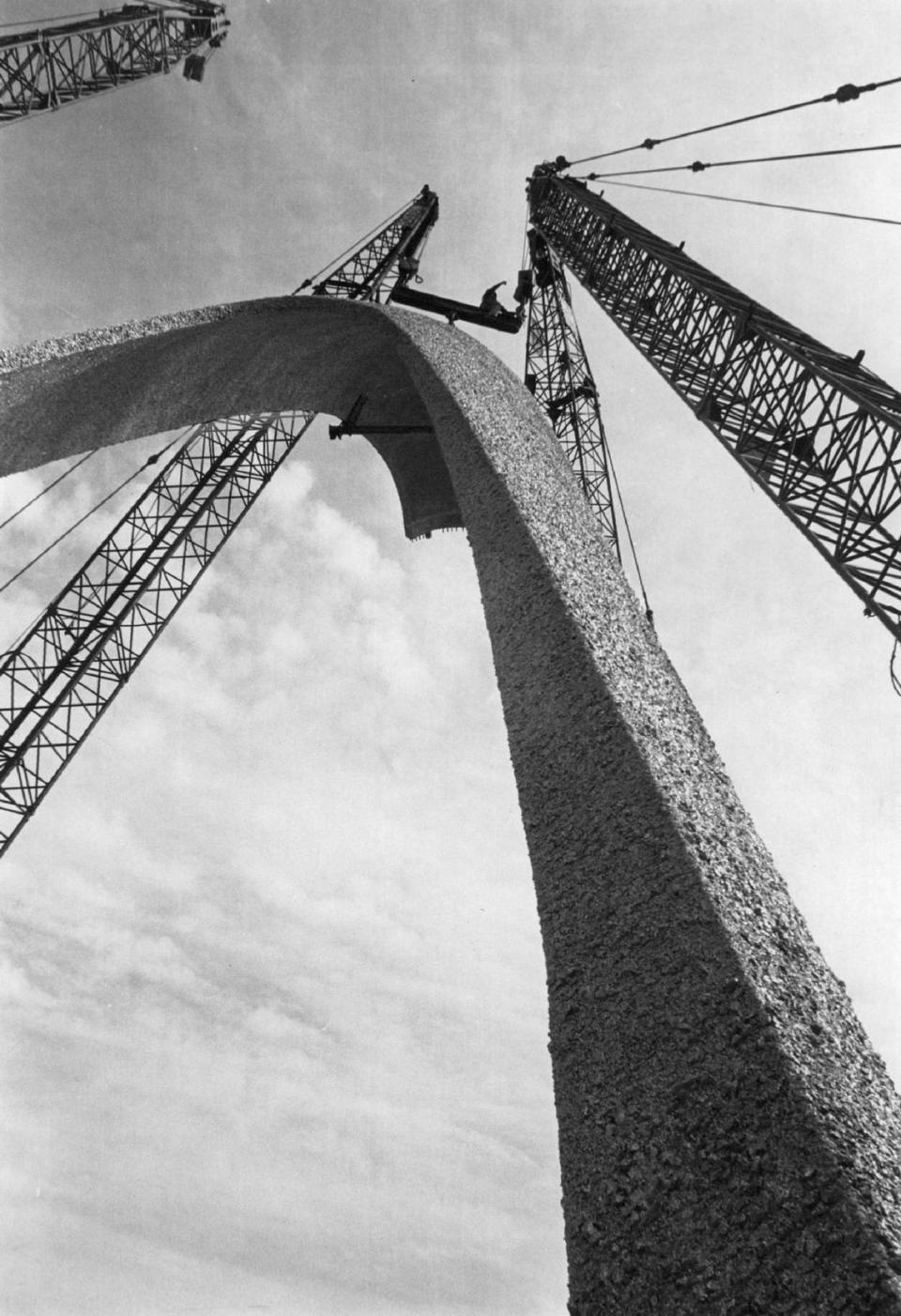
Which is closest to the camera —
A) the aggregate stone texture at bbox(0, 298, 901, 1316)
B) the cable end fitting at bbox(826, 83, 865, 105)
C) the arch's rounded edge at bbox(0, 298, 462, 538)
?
the aggregate stone texture at bbox(0, 298, 901, 1316)

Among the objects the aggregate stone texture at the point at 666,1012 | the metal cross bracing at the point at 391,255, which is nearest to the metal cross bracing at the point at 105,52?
the metal cross bracing at the point at 391,255

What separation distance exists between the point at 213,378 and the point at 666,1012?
683cm

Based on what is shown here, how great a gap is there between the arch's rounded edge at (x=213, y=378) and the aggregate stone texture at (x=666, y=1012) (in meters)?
3.62

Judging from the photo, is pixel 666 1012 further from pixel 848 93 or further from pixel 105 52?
pixel 105 52

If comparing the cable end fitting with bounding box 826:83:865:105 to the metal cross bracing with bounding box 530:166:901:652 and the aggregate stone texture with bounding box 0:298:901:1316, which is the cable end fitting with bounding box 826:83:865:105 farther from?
the aggregate stone texture with bounding box 0:298:901:1316

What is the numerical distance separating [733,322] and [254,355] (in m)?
4.28

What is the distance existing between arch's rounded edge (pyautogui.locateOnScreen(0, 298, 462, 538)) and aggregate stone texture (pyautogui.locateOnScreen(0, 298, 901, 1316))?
362 centimetres

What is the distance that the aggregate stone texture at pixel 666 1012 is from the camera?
1.77 m

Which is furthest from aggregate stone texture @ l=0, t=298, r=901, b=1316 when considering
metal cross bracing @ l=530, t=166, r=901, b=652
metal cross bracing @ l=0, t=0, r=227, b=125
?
metal cross bracing @ l=0, t=0, r=227, b=125

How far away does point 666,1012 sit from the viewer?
2.19 m

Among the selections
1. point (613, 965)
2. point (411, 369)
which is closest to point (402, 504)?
point (411, 369)

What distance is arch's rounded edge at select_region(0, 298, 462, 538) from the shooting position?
19.6 feet

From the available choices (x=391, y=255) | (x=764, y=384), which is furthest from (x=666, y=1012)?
(x=391, y=255)

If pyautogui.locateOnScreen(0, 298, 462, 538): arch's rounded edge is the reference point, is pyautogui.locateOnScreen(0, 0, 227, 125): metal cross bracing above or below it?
above
